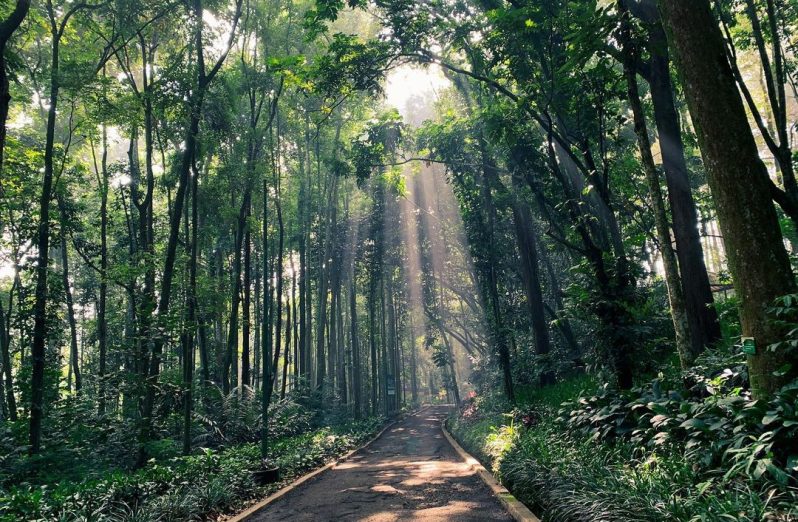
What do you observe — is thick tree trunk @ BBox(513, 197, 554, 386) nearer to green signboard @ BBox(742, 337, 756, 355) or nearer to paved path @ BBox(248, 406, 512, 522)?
paved path @ BBox(248, 406, 512, 522)

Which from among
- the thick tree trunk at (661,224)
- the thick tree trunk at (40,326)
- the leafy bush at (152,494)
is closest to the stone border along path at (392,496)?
the leafy bush at (152,494)

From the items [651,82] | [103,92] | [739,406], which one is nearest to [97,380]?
[103,92]

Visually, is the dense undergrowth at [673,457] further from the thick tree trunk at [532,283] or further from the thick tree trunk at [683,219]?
the thick tree trunk at [532,283]

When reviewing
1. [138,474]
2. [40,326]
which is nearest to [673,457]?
A: [138,474]

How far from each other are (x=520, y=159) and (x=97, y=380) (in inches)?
417

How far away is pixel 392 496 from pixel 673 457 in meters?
4.46

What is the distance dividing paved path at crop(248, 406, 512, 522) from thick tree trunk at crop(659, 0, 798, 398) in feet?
10.8

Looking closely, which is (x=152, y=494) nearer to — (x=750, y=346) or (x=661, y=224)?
(x=750, y=346)

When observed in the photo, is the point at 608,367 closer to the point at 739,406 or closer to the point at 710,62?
the point at 739,406

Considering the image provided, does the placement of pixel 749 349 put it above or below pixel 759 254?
below

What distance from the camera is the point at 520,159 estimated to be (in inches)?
463

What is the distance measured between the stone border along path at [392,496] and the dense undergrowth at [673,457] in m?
0.55

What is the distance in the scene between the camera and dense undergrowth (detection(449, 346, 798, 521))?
3.24m

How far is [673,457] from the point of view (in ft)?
14.2
